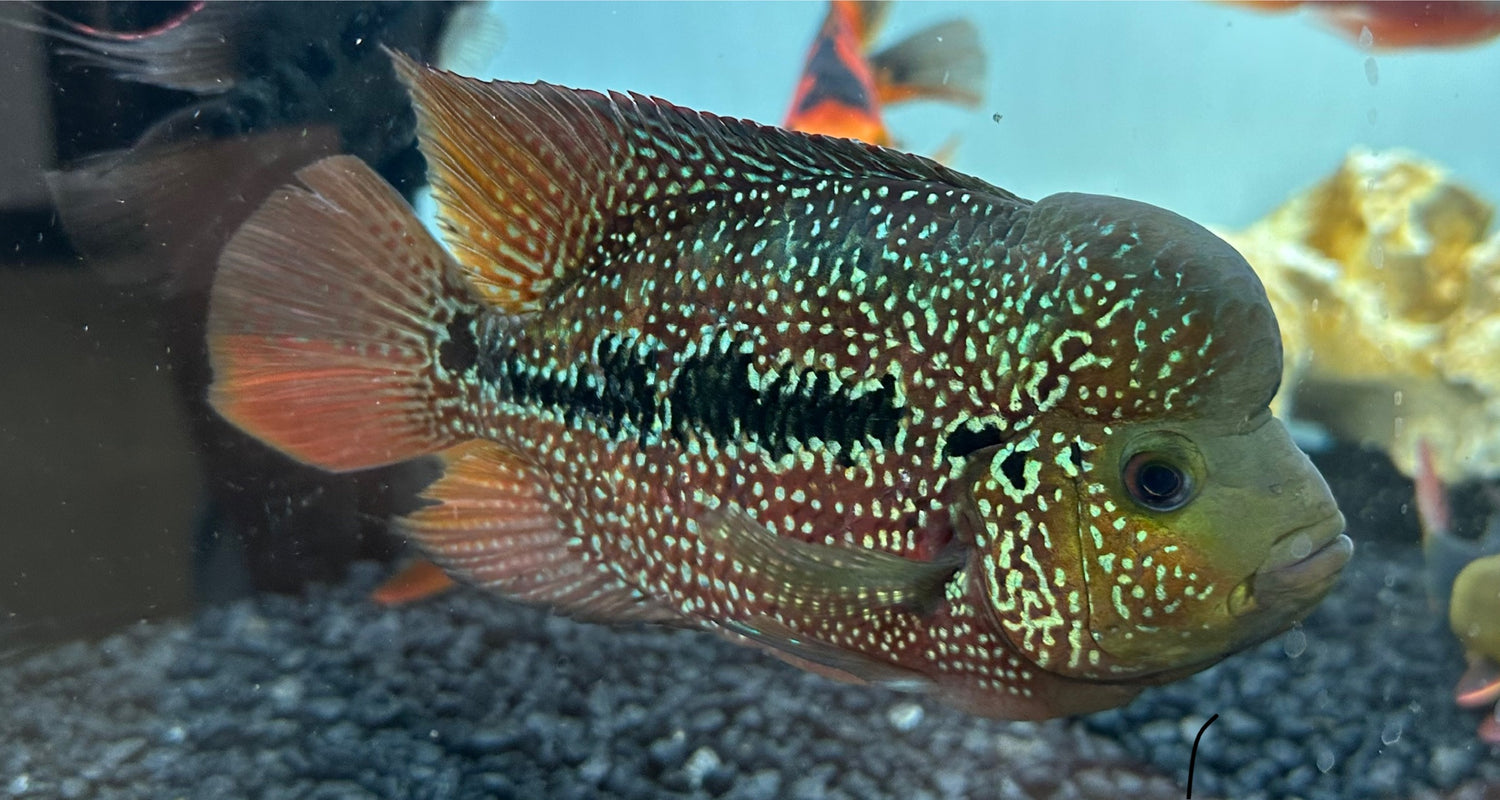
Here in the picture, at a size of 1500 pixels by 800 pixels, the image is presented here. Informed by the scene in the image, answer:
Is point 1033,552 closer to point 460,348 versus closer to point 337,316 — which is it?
point 460,348

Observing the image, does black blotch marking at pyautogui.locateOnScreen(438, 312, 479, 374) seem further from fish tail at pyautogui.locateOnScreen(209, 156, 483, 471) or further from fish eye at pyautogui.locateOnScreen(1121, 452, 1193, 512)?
fish eye at pyautogui.locateOnScreen(1121, 452, 1193, 512)

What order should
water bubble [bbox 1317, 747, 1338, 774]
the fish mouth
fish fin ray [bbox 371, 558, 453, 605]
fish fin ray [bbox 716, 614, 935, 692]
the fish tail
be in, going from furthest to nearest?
fish fin ray [bbox 371, 558, 453, 605] < water bubble [bbox 1317, 747, 1338, 774] < the fish tail < fish fin ray [bbox 716, 614, 935, 692] < the fish mouth

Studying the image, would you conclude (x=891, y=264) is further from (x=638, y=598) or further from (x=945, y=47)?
(x=945, y=47)

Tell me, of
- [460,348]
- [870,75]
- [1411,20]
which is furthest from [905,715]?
[1411,20]

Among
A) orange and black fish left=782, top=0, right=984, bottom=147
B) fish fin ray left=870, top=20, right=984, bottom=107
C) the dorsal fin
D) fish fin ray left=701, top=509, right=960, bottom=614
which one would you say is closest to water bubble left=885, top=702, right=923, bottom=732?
fish fin ray left=701, top=509, right=960, bottom=614

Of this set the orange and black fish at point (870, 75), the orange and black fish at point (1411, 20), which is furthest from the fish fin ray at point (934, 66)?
the orange and black fish at point (1411, 20)
